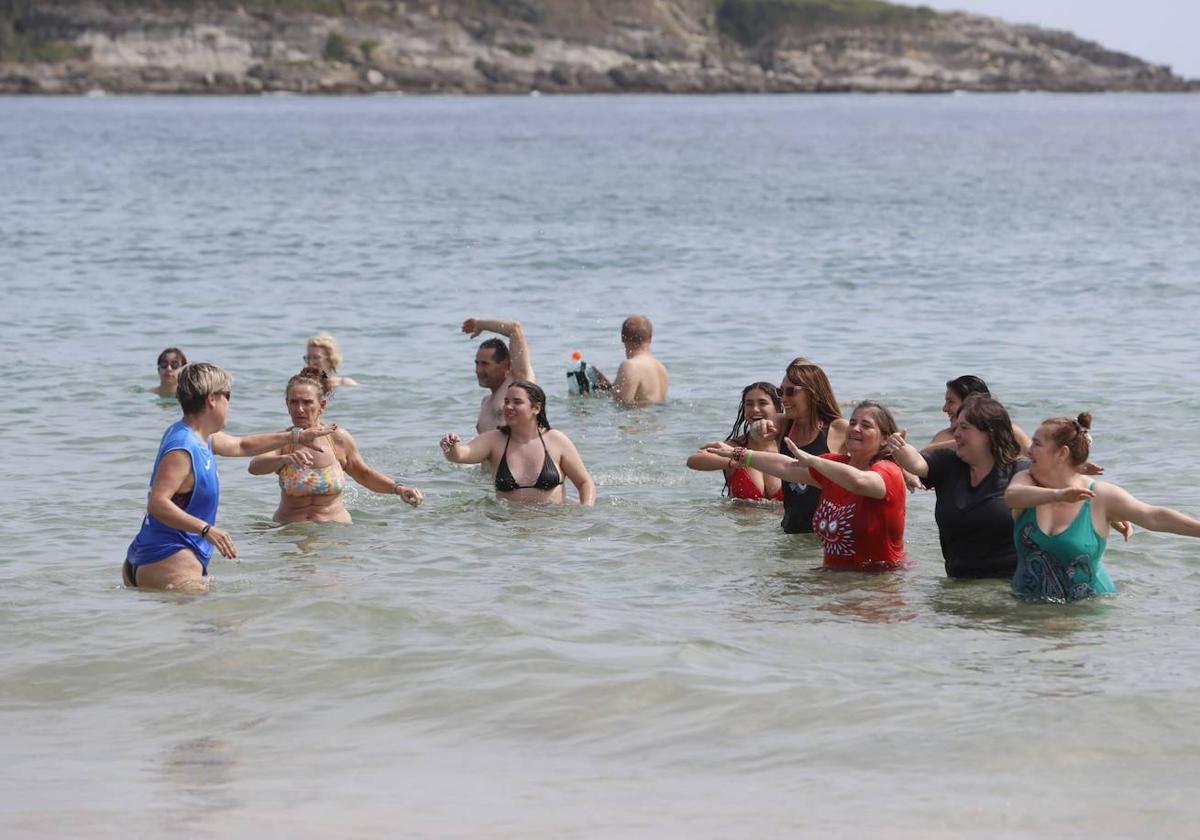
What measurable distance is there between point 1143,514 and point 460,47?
541 ft

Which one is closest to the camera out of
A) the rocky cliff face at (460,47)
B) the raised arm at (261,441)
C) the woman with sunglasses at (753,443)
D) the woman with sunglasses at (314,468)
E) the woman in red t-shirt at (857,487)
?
the woman in red t-shirt at (857,487)

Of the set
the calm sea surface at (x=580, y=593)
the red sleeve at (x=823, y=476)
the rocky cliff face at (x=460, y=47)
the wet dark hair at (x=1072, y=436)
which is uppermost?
the rocky cliff face at (x=460, y=47)

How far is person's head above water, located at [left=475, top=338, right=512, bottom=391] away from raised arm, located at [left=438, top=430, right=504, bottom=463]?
1108mm

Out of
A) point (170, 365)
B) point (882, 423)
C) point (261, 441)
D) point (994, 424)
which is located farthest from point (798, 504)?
point (170, 365)

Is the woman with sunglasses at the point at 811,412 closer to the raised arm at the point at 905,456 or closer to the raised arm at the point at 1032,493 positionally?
the raised arm at the point at 905,456

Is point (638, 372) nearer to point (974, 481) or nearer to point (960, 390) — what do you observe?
point (960, 390)

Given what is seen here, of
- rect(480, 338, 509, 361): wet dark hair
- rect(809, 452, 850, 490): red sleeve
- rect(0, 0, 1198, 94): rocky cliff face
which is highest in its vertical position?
rect(0, 0, 1198, 94): rocky cliff face

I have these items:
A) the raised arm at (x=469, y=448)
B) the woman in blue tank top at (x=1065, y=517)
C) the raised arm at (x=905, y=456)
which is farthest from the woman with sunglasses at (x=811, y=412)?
the raised arm at (x=469, y=448)

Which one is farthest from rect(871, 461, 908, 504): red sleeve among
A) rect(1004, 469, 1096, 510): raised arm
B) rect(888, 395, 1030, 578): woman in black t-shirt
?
rect(1004, 469, 1096, 510): raised arm

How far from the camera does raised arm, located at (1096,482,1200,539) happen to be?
8055 mm

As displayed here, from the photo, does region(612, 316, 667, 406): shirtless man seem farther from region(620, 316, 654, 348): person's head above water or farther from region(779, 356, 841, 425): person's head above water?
region(779, 356, 841, 425): person's head above water

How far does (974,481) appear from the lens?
912 cm

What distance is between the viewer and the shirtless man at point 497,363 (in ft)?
42.1

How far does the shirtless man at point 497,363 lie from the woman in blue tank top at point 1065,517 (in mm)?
4991
